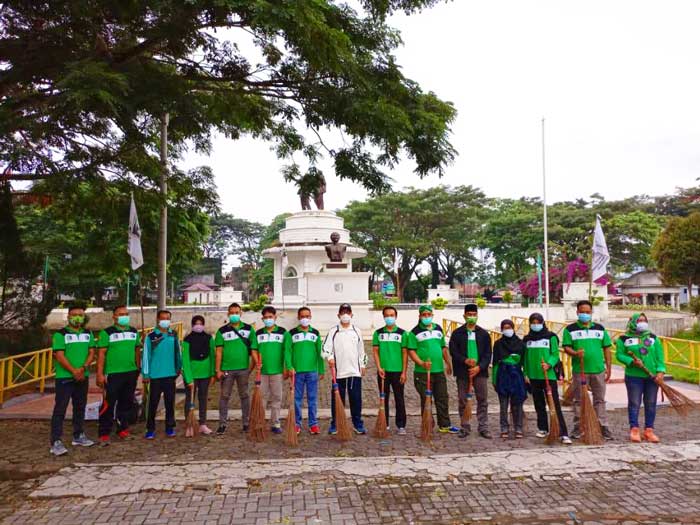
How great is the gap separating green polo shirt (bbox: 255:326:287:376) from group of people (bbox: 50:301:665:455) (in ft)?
0.04

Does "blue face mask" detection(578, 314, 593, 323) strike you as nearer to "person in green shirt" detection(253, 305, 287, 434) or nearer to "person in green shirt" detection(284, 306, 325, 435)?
"person in green shirt" detection(284, 306, 325, 435)

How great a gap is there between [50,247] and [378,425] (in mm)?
23965

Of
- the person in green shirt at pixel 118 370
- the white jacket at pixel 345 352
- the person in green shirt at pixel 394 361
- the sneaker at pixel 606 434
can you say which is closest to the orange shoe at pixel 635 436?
the sneaker at pixel 606 434

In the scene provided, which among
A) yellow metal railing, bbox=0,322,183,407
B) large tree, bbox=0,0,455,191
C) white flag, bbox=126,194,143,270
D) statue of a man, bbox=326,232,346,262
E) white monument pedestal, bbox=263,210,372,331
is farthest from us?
statue of a man, bbox=326,232,346,262

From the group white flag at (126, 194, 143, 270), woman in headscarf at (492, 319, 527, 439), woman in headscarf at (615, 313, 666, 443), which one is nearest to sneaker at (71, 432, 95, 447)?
white flag at (126, 194, 143, 270)

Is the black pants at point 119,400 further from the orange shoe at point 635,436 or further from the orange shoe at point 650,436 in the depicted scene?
the orange shoe at point 650,436

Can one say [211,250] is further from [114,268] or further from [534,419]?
[534,419]

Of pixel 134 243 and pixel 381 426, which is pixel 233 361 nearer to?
pixel 381 426

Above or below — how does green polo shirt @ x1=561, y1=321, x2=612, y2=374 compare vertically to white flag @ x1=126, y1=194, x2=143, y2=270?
below

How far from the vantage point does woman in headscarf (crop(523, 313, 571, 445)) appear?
6.23m

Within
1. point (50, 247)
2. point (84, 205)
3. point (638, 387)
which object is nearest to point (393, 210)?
point (50, 247)

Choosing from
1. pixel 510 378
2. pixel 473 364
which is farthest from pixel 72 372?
pixel 510 378

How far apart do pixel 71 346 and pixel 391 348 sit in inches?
157

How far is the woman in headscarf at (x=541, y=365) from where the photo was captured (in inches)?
245
